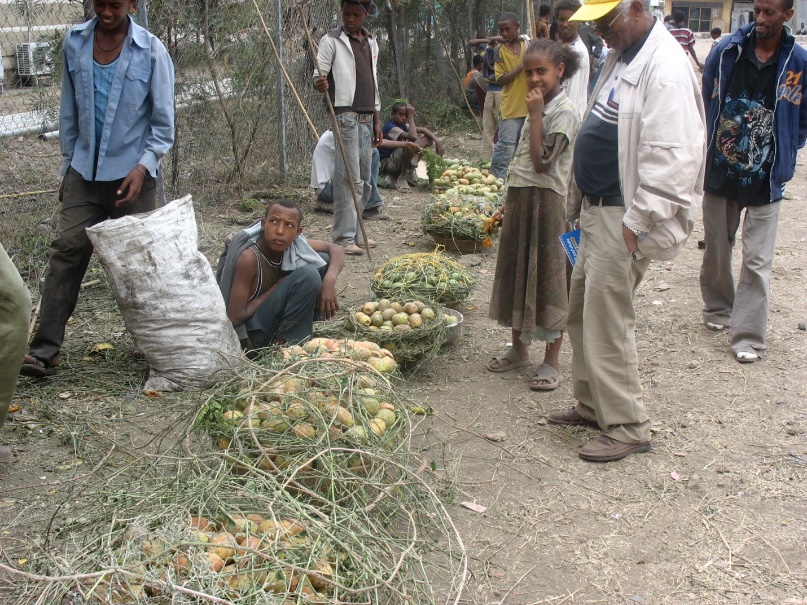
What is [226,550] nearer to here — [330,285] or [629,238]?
[629,238]

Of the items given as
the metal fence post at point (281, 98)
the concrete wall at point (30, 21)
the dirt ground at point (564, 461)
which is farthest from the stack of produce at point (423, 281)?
the metal fence post at point (281, 98)

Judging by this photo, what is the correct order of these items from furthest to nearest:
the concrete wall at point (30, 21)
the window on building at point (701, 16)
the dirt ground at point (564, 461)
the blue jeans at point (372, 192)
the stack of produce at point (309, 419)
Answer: the window on building at point (701, 16)
the blue jeans at point (372, 192)
the concrete wall at point (30, 21)
the dirt ground at point (564, 461)
the stack of produce at point (309, 419)

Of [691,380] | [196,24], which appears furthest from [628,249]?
[196,24]

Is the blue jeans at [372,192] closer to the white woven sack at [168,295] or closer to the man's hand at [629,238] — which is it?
the white woven sack at [168,295]

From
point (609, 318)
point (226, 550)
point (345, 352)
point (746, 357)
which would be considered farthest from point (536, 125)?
point (226, 550)

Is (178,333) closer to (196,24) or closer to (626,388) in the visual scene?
(626,388)

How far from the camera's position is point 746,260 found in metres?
5.50

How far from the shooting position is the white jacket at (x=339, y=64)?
24.3 feet

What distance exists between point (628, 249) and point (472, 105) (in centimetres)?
1182

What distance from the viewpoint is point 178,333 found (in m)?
4.57

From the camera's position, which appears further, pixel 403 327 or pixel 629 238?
pixel 403 327

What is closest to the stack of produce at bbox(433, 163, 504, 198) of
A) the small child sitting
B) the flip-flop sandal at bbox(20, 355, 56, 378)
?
the small child sitting

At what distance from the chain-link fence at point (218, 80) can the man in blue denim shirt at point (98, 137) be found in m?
1.47

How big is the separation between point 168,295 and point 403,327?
140 cm
